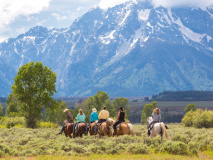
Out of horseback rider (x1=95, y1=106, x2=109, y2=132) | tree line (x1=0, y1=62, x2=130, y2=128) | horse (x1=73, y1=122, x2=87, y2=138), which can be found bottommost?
horse (x1=73, y1=122, x2=87, y2=138)

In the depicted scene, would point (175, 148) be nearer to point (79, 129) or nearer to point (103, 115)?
point (103, 115)

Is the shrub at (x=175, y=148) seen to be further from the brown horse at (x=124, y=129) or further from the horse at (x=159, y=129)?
the brown horse at (x=124, y=129)

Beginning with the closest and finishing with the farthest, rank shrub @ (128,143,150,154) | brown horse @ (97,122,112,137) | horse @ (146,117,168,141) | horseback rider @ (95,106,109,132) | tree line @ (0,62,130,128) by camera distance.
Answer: shrub @ (128,143,150,154) < horse @ (146,117,168,141) < brown horse @ (97,122,112,137) < horseback rider @ (95,106,109,132) < tree line @ (0,62,130,128)

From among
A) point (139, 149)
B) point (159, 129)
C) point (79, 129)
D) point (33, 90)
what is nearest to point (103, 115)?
point (79, 129)

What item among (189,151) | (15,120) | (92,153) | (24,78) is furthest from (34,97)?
(189,151)

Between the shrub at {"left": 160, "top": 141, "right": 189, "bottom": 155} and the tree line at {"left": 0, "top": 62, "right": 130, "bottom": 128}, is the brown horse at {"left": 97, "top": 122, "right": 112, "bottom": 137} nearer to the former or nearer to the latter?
the shrub at {"left": 160, "top": 141, "right": 189, "bottom": 155}

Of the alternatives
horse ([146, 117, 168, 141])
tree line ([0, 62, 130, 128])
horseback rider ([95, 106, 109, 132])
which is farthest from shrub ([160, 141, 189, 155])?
tree line ([0, 62, 130, 128])

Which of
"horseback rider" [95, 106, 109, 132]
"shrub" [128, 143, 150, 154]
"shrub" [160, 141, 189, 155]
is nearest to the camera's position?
"shrub" [160, 141, 189, 155]

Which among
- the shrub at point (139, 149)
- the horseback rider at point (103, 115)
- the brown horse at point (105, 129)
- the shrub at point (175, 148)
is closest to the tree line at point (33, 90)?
the horseback rider at point (103, 115)

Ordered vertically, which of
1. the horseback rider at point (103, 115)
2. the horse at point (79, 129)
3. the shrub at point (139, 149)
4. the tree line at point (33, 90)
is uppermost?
the tree line at point (33, 90)

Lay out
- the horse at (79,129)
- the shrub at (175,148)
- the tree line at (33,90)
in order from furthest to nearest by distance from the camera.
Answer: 1. the tree line at (33,90)
2. the horse at (79,129)
3. the shrub at (175,148)

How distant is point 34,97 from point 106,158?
37.8m

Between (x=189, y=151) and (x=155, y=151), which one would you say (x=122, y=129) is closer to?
(x=155, y=151)

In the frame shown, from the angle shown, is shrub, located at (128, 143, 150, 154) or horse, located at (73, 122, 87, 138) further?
horse, located at (73, 122, 87, 138)
